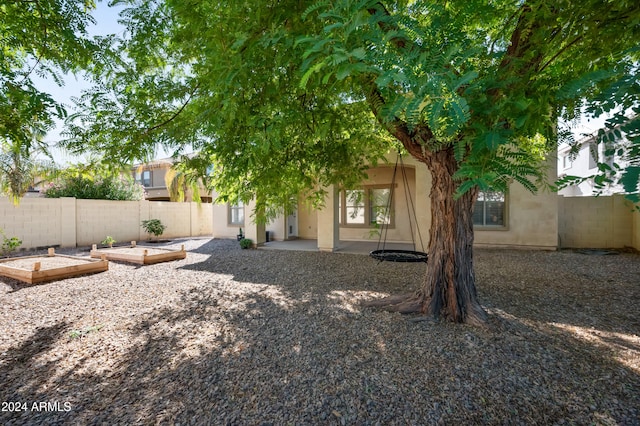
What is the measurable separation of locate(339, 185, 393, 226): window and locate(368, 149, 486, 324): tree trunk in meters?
7.42

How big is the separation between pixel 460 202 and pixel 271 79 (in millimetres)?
2652

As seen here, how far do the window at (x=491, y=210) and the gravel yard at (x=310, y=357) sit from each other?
4268 millimetres

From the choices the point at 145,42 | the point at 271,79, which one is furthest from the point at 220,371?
the point at 145,42

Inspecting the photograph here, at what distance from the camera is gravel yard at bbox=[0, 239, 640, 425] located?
2.16 meters

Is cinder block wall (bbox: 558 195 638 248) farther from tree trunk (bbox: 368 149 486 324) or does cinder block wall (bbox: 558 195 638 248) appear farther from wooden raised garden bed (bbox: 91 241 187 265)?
wooden raised garden bed (bbox: 91 241 187 265)

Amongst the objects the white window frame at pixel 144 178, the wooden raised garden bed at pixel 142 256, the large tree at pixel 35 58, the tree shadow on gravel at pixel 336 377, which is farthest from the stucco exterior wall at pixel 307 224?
the white window frame at pixel 144 178

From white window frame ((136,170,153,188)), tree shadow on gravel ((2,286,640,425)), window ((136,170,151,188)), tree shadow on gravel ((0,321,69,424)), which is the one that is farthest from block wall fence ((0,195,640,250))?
window ((136,170,151,188))

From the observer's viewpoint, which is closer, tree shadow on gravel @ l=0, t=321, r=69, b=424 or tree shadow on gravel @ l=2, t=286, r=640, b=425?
tree shadow on gravel @ l=2, t=286, r=640, b=425

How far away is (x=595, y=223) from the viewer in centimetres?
952

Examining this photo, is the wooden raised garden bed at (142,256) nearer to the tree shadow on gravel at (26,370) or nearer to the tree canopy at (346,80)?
the tree shadow on gravel at (26,370)

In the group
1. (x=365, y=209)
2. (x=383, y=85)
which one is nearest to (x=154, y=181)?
(x=365, y=209)

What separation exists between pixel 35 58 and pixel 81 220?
9870 millimetres

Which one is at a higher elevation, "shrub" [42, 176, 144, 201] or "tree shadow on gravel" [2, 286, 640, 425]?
"shrub" [42, 176, 144, 201]

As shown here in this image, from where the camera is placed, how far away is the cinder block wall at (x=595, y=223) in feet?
30.4
